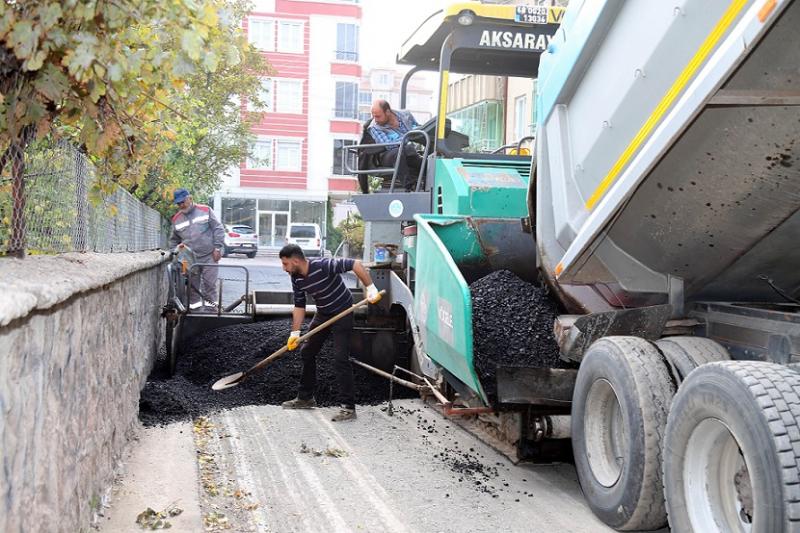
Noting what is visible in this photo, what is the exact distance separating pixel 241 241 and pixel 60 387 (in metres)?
32.2

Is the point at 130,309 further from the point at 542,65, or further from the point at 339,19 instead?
the point at 339,19

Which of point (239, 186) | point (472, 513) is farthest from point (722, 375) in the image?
point (239, 186)

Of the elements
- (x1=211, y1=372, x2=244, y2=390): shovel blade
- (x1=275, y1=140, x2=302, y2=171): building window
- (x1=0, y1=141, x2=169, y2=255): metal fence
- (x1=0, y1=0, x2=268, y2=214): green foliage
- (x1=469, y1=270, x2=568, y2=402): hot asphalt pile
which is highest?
(x1=275, y1=140, x2=302, y2=171): building window

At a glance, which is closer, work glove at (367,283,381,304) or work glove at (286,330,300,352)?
work glove at (367,283,381,304)

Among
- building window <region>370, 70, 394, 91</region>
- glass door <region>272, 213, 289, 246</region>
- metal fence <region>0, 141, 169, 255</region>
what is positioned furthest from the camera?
building window <region>370, 70, 394, 91</region>

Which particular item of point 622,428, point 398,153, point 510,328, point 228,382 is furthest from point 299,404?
point 622,428

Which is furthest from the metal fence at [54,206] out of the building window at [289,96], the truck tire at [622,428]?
the building window at [289,96]

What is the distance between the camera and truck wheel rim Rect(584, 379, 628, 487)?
13.4 feet

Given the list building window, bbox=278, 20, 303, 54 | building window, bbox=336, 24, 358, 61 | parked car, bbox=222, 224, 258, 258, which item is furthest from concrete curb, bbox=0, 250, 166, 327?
building window, bbox=336, 24, 358, 61

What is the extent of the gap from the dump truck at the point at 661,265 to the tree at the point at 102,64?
1791mm

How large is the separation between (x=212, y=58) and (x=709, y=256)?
2567mm

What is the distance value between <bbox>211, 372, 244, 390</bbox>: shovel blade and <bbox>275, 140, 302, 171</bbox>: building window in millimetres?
32231

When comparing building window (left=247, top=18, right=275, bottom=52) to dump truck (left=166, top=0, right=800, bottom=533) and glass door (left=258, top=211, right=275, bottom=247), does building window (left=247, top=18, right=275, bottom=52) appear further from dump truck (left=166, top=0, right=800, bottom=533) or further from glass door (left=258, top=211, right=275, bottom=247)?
dump truck (left=166, top=0, right=800, bottom=533)

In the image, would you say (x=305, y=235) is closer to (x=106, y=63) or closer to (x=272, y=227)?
(x=272, y=227)
